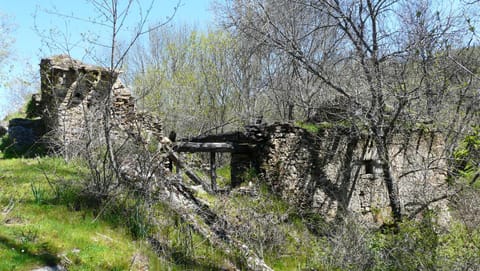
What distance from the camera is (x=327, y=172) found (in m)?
11.9

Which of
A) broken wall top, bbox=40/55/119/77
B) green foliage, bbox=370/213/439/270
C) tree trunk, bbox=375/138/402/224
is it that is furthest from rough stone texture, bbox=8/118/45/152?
green foliage, bbox=370/213/439/270

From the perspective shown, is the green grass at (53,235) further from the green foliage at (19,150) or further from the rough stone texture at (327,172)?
the rough stone texture at (327,172)

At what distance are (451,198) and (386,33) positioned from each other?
13.5 feet

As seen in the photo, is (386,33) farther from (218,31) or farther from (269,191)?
(218,31)

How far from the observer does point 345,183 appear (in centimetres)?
1218

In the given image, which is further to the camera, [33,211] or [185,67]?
[185,67]

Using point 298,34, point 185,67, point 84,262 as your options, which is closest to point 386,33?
point 298,34

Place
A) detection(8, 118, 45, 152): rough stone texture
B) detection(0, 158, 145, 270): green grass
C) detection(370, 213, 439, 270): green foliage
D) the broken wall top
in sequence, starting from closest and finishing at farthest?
detection(0, 158, 145, 270): green grass → detection(370, 213, 439, 270): green foliage → the broken wall top → detection(8, 118, 45, 152): rough stone texture

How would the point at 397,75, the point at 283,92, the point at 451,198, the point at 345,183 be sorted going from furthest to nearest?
the point at 283,92 → the point at 345,183 → the point at 397,75 → the point at 451,198

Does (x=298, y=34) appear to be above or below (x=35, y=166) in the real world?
above

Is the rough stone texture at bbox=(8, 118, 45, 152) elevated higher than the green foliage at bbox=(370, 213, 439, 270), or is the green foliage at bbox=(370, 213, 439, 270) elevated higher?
the rough stone texture at bbox=(8, 118, 45, 152)

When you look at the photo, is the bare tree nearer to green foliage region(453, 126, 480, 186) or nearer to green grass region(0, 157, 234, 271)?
green foliage region(453, 126, 480, 186)

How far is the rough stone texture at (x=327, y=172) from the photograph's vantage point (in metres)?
11.5

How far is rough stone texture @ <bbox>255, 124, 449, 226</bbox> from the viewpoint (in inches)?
455
